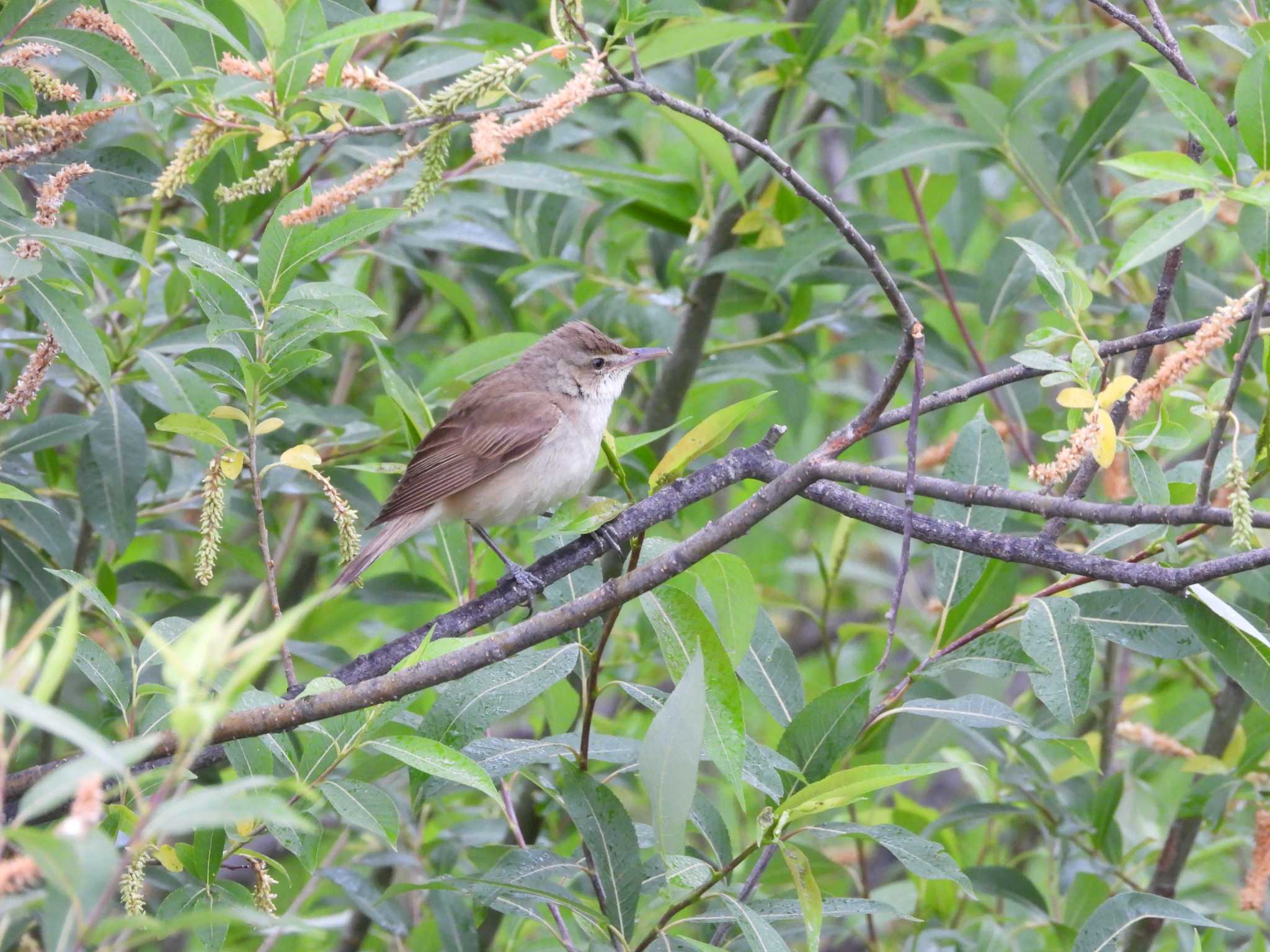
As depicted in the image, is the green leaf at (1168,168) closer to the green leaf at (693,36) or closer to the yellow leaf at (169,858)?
the green leaf at (693,36)

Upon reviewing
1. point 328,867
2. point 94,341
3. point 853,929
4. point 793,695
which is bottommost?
point 853,929

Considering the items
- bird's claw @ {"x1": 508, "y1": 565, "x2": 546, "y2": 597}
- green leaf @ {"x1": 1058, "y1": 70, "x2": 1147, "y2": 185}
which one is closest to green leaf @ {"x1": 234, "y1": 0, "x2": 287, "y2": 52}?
bird's claw @ {"x1": 508, "y1": 565, "x2": 546, "y2": 597}

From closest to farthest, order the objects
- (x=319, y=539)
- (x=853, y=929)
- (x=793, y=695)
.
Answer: (x=793, y=695) → (x=853, y=929) → (x=319, y=539)

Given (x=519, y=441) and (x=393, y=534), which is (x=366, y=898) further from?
(x=519, y=441)

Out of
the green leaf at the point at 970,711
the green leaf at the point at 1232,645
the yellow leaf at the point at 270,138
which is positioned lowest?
the green leaf at the point at 970,711

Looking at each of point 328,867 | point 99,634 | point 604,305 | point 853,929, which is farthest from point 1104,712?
point 99,634

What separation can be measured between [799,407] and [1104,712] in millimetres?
1719

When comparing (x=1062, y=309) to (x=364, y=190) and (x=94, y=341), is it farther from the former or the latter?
(x=94, y=341)

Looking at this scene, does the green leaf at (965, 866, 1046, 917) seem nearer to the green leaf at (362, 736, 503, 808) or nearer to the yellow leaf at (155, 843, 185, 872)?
the green leaf at (362, 736, 503, 808)

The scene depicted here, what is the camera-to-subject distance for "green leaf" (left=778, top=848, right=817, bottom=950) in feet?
7.68

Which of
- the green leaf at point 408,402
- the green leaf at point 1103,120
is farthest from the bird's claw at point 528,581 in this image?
the green leaf at point 1103,120

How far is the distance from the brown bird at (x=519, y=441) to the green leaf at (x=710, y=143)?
2.71 ft

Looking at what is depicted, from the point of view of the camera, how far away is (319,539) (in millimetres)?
6020

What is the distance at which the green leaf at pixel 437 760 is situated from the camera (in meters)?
2.32
